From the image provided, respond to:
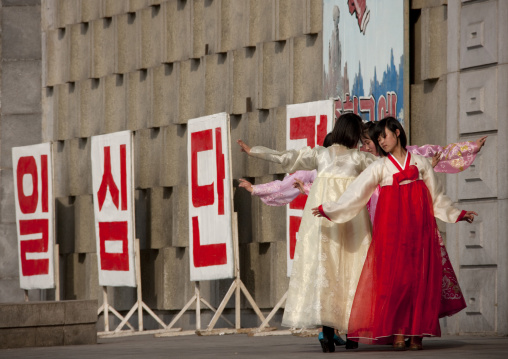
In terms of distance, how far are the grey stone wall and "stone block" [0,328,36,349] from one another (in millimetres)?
4521

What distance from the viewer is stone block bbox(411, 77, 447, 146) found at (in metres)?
8.27

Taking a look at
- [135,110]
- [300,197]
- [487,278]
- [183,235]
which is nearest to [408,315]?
[487,278]

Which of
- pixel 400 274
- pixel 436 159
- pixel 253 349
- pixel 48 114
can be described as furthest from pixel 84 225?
pixel 400 274

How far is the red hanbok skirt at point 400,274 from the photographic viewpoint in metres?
5.98

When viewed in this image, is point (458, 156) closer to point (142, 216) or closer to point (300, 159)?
point (300, 159)

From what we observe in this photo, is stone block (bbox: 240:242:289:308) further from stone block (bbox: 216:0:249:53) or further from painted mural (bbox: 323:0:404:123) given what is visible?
stone block (bbox: 216:0:249:53)

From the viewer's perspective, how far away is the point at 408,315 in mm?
5988

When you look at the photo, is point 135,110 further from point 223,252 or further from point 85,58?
point 223,252

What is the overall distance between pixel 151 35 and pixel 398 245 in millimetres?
5474

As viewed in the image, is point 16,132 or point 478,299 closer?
point 478,299

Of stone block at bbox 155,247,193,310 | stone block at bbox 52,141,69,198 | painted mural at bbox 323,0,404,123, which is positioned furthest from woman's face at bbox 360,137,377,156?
stone block at bbox 52,141,69,198

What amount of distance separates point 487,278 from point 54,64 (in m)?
5.93

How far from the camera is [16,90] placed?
1246 centimetres

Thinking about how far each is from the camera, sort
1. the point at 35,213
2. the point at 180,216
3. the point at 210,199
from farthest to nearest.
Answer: the point at 35,213, the point at 180,216, the point at 210,199
